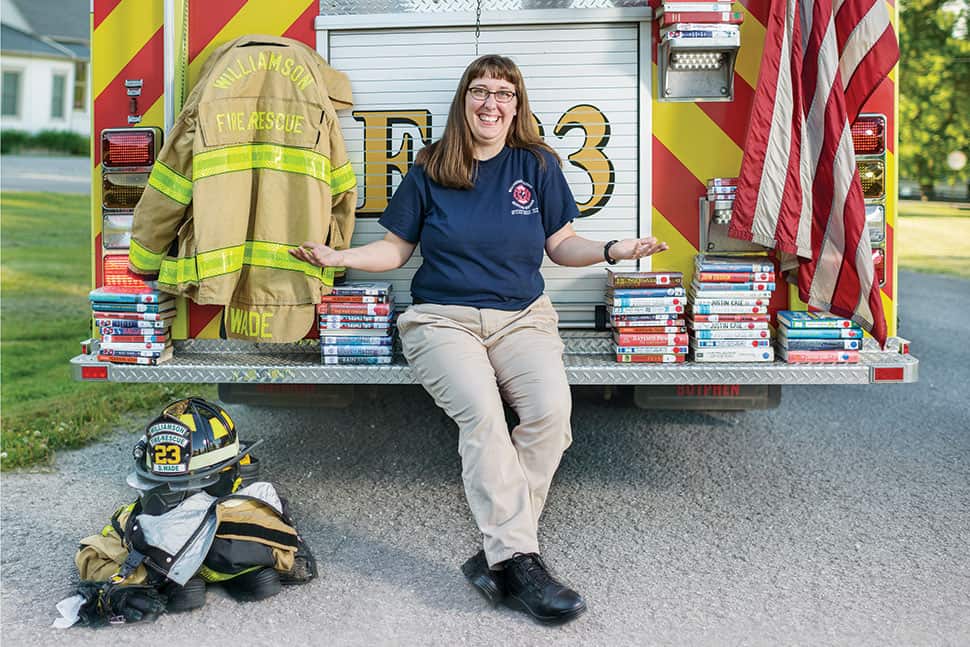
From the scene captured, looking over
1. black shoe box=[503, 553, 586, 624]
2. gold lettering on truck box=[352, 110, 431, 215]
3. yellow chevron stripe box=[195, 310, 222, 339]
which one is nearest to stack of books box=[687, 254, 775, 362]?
black shoe box=[503, 553, 586, 624]

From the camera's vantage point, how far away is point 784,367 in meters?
3.98

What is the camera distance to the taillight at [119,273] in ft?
13.8

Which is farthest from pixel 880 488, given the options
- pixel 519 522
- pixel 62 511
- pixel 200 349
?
pixel 62 511

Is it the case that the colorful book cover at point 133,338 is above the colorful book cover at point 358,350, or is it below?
above

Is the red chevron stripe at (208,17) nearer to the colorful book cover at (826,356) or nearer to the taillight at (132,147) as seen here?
the taillight at (132,147)

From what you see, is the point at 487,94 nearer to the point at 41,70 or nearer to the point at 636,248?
the point at 636,248

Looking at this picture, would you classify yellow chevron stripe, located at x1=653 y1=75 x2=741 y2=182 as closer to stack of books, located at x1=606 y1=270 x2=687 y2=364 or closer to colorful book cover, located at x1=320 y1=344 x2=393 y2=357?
stack of books, located at x1=606 y1=270 x2=687 y2=364

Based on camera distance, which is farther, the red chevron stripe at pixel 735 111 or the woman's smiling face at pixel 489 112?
the red chevron stripe at pixel 735 111

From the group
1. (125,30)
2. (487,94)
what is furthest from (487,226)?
(125,30)

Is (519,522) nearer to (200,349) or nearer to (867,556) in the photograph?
(867,556)

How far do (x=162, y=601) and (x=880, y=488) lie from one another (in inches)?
125

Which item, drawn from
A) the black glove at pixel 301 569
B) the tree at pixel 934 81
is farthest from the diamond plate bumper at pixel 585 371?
the tree at pixel 934 81

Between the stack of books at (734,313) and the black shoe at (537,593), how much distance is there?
1209 millimetres

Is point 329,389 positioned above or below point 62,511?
above
